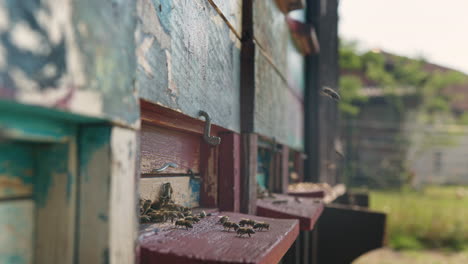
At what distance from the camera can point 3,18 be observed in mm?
732

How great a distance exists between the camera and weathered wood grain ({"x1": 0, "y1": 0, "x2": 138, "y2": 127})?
2.47 feet

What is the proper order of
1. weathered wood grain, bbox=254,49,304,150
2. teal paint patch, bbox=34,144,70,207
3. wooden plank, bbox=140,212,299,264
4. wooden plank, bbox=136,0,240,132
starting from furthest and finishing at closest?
1. weathered wood grain, bbox=254,49,304,150
2. wooden plank, bbox=136,0,240,132
3. wooden plank, bbox=140,212,299,264
4. teal paint patch, bbox=34,144,70,207

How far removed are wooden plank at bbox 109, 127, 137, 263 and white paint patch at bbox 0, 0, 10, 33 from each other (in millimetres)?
361

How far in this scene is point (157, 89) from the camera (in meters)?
1.38

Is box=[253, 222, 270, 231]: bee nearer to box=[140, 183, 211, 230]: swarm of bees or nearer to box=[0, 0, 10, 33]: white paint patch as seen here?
box=[140, 183, 211, 230]: swarm of bees

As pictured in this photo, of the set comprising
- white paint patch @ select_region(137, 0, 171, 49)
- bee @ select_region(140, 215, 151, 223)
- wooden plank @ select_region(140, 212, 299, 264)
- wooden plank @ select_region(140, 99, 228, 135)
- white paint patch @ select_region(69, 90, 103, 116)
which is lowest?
wooden plank @ select_region(140, 212, 299, 264)

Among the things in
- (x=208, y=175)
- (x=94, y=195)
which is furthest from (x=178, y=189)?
(x=94, y=195)

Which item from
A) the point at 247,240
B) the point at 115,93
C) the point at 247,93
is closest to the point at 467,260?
the point at 247,93

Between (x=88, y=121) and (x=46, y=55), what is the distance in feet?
0.71

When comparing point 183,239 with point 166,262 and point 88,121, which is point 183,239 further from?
point 88,121

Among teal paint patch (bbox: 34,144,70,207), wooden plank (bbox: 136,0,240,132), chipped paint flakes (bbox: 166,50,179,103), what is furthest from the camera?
chipped paint flakes (bbox: 166,50,179,103)

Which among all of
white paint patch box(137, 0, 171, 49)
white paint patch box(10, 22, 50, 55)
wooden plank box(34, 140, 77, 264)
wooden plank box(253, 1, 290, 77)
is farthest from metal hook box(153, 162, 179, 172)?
wooden plank box(253, 1, 290, 77)

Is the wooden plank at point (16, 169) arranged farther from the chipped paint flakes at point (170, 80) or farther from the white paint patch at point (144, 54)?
the chipped paint flakes at point (170, 80)

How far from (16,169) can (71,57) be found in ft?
0.91
